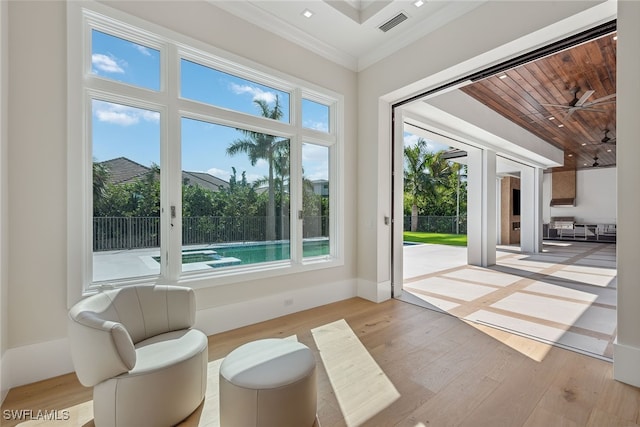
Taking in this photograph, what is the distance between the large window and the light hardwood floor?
→ 0.88m

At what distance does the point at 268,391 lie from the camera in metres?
1.49

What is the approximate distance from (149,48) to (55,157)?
1.34 meters

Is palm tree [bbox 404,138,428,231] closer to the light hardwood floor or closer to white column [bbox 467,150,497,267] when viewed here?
white column [bbox 467,150,497,267]

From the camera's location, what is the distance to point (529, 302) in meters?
4.09

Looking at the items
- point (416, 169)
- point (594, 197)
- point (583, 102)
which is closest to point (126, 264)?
point (583, 102)

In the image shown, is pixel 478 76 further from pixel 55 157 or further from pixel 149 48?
pixel 55 157

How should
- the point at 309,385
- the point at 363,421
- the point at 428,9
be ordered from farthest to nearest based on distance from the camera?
the point at 428,9 → the point at 363,421 → the point at 309,385

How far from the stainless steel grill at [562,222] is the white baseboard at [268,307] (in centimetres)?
1346

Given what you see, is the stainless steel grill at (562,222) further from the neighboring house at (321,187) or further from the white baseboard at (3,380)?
the white baseboard at (3,380)

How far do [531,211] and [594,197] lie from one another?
6268 millimetres

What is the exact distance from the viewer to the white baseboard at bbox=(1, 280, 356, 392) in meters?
2.16

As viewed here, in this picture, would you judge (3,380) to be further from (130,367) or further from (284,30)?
(284,30)

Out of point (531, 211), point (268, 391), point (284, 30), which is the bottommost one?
point (268, 391)

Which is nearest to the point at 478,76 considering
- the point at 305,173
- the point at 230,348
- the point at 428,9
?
the point at 428,9
